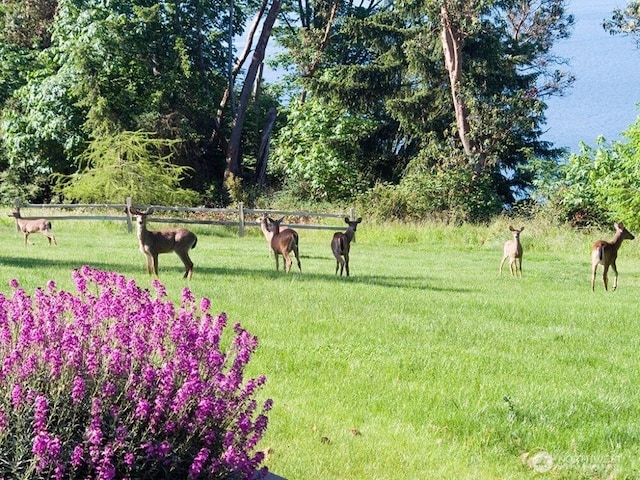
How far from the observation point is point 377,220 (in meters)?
34.9

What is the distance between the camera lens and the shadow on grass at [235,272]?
568 inches

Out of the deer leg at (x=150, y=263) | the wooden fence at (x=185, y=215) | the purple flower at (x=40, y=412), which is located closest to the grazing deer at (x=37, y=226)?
the wooden fence at (x=185, y=215)

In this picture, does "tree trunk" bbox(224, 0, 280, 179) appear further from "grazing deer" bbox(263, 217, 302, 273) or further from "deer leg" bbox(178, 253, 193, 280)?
"deer leg" bbox(178, 253, 193, 280)

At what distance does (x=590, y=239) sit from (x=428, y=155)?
443 inches

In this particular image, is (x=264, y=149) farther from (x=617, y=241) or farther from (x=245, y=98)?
(x=617, y=241)

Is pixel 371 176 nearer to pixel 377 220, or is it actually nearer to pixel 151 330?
pixel 377 220

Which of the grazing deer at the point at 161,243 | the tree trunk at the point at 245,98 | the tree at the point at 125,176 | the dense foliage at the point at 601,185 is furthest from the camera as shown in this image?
the tree trunk at the point at 245,98

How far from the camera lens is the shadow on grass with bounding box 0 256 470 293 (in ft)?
47.3

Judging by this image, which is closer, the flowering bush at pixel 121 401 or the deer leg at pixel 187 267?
the flowering bush at pixel 121 401

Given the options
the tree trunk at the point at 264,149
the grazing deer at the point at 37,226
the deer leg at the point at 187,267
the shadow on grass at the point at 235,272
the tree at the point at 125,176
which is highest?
the tree trunk at the point at 264,149

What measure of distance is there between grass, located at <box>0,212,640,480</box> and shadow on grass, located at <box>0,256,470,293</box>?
5 centimetres

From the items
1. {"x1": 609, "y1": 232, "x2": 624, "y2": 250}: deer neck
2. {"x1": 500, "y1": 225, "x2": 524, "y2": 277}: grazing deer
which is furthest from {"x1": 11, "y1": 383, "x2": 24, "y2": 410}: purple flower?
{"x1": 500, "y1": 225, "x2": 524, "y2": 277}: grazing deer

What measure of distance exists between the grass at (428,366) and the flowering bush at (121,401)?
113 centimetres

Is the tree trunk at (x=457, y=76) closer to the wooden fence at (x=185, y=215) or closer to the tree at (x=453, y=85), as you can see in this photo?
the tree at (x=453, y=85)
